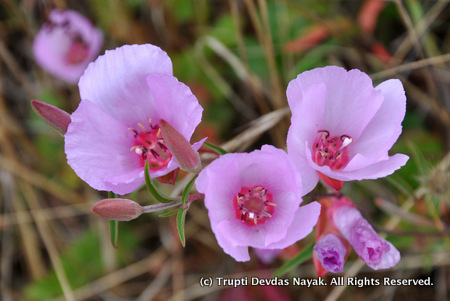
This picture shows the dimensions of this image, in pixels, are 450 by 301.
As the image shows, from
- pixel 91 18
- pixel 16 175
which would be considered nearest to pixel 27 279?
pixel 16 175

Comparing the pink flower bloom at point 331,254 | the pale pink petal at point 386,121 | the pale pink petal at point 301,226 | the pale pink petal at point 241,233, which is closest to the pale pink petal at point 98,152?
the pale pink petal at point 241,233

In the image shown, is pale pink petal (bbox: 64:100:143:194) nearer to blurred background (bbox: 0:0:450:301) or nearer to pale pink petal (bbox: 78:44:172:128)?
pale pink petal (bbox: 78:44:172:128)

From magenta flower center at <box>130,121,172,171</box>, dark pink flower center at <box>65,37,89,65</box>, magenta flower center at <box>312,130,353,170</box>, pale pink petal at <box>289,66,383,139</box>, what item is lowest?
dark pink flower center at <box>65,37,89,65</box>

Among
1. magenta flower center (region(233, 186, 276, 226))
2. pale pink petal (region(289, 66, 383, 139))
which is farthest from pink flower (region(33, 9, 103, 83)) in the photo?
pale pink petal (region(289, 66, 383, 139))

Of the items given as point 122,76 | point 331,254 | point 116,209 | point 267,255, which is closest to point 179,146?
point 116,209

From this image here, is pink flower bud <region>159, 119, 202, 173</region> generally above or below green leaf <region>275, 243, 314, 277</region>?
above

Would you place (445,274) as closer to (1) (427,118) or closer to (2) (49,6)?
(1) (427,118)

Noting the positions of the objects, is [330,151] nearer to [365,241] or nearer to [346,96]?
[346,96]

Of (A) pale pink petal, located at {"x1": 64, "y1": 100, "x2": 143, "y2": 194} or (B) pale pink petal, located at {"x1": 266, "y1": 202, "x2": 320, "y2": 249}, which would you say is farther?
(A) pale pink petal, located at {"x1": 64, "y1": 100, "x2": 143, "y2": 194}
